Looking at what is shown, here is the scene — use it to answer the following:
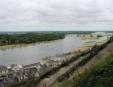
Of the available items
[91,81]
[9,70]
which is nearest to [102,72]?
[91,81]

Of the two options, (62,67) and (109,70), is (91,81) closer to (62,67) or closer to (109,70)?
(109,70)

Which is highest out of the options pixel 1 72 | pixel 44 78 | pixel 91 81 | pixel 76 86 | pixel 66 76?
pixel 91 81

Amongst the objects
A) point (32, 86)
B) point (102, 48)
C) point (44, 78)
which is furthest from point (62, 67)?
point (102, 48)

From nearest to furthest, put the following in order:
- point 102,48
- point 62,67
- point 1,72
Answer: point 62,67
point 102,48
point 1,72

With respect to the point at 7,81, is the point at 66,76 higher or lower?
higher

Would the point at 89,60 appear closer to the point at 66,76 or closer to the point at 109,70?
the point at 66,76

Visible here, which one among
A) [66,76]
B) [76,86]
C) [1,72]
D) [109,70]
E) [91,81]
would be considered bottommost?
[1,72]

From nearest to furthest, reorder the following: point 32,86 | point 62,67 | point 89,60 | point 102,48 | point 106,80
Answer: point 106,80 → point 32,86 → point 89,60 → point 62,67 → point 102,48

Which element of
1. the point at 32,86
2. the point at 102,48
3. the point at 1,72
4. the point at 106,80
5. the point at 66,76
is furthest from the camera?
the point at 1,72

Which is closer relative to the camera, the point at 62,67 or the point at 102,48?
the point at 62,67
